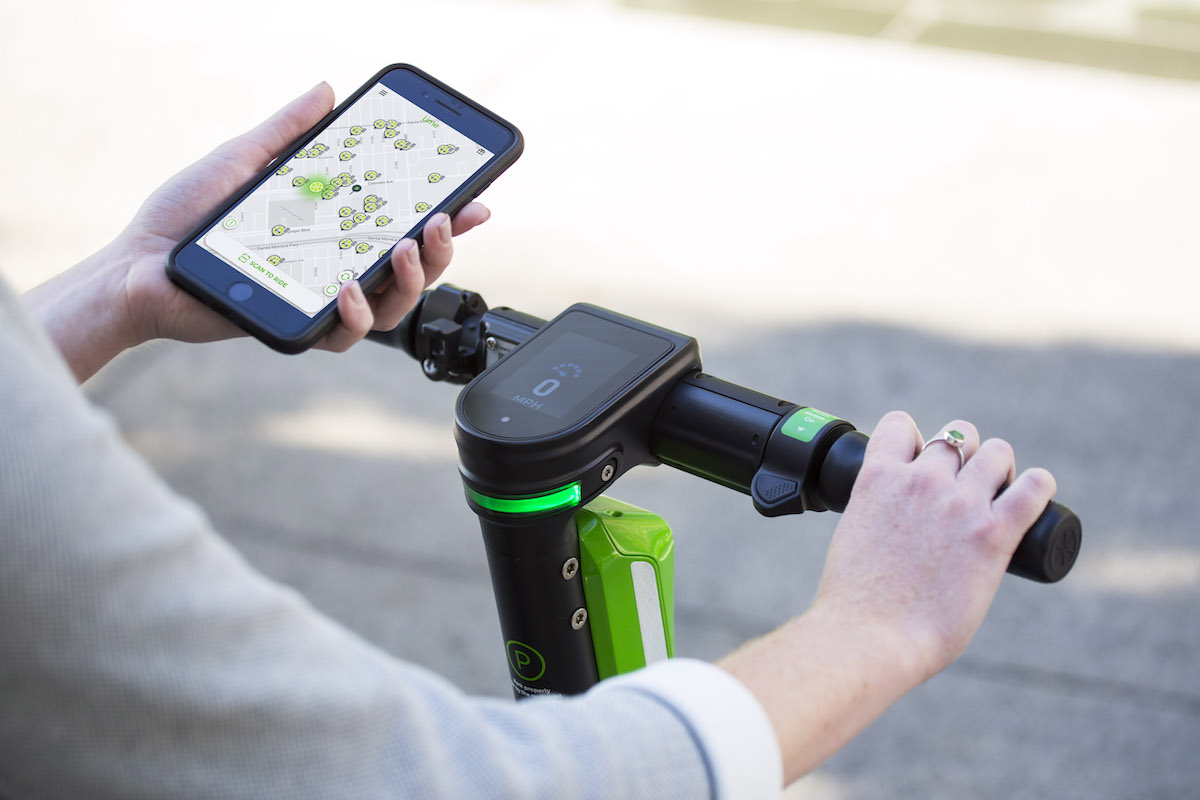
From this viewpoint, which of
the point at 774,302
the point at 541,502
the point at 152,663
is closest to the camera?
the point at 152,663

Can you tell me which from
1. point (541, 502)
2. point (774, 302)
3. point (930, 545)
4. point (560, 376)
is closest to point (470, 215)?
point (560, 376)

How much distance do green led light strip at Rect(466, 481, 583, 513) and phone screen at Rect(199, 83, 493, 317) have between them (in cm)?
29

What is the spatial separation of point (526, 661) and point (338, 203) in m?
0.52

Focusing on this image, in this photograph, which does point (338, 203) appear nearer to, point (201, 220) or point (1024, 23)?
point (201, 220)

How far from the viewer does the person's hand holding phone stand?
1.17m

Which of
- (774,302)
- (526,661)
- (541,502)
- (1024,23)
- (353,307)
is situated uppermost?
(353,307)

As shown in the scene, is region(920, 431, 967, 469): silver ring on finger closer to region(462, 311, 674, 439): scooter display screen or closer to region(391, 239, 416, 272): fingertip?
region(462, 311, 674, 439): scooter display screen

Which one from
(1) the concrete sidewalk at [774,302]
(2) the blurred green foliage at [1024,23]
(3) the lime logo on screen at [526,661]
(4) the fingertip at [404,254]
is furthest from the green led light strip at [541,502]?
(2) the blurred green foliage at [1024,23]

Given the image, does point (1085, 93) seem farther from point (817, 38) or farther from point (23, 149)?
point (23, 149)

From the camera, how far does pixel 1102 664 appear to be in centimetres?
256

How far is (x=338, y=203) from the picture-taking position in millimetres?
1212

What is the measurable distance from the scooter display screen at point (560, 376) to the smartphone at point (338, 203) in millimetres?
187

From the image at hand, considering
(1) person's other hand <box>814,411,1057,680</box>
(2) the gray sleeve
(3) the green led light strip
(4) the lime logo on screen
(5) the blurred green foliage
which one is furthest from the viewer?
(5) the blurred green foliage

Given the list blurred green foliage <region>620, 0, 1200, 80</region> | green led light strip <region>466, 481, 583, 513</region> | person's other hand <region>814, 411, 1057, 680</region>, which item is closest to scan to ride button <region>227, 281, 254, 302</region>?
green led light strip <region>466, 481, 583, 513</region>
